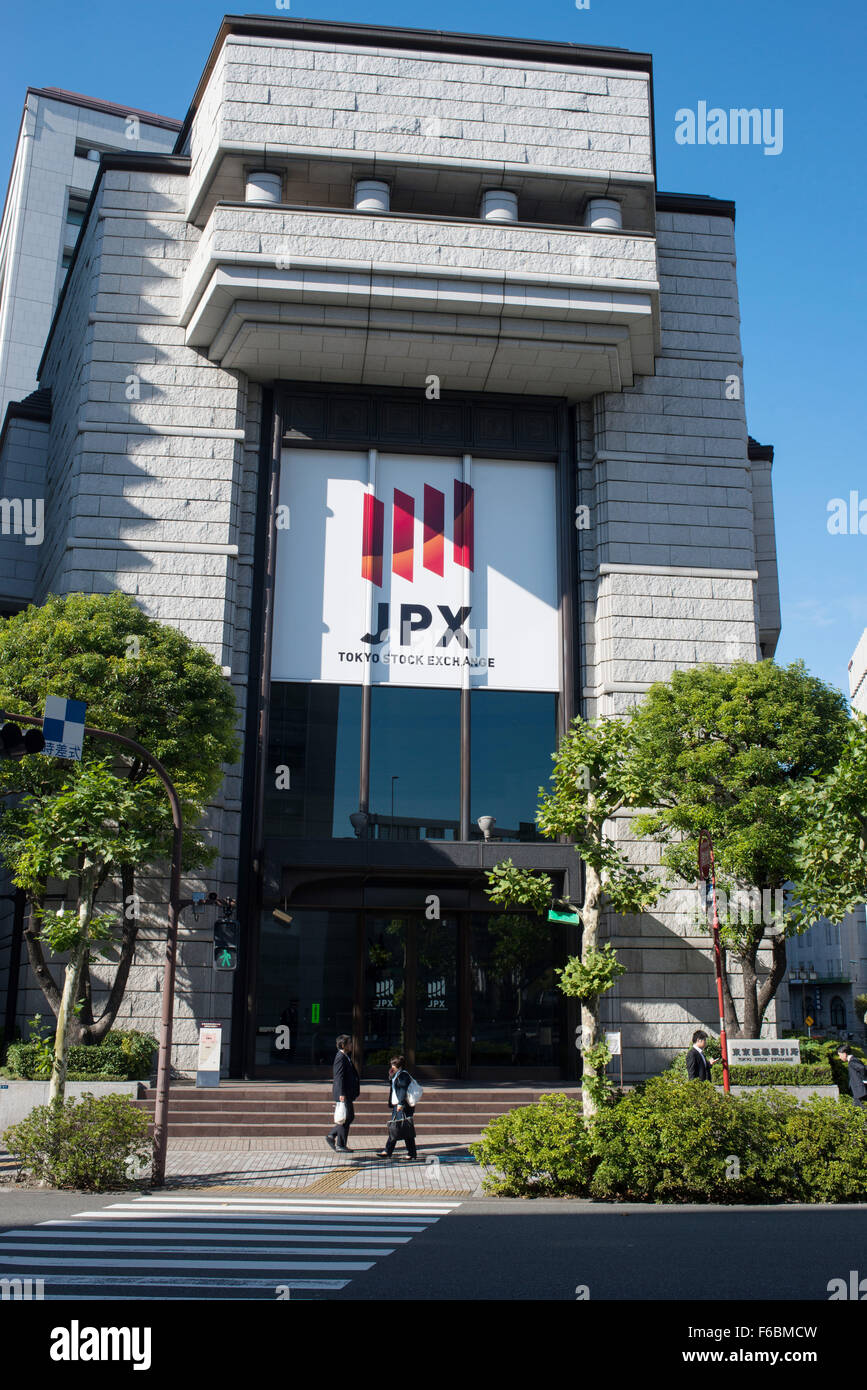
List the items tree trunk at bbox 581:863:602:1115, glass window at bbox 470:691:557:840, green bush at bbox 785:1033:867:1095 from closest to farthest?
1. tree trunk at bbox 581:863:602:1115
2. green bush at bbox 785:1033:867:1095
3. glass window at bbox 470:691:557:840

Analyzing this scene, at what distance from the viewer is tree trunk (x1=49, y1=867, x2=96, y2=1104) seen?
617 inches

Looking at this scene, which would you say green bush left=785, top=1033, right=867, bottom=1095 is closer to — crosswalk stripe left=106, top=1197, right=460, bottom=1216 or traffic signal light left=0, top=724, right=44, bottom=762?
crosswalk stripe left=106, top=1197, right=460, bottom=1216

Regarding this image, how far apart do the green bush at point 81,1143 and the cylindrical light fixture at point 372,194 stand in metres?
18.9

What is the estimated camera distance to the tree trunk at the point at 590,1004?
14.7m

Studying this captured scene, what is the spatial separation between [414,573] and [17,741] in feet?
43.3

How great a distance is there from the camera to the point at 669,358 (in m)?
26.8

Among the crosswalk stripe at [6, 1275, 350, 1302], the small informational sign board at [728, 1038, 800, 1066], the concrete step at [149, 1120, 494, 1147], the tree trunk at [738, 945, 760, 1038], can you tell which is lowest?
the concrete step at [149, 1120, 494, 1147]

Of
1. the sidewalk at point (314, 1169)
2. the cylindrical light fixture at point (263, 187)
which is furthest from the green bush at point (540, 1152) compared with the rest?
the cylindrical light fixture at point (263, 187)

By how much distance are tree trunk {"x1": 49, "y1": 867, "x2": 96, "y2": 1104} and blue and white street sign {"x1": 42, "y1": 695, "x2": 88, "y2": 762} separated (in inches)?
114

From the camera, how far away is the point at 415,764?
24531 mm

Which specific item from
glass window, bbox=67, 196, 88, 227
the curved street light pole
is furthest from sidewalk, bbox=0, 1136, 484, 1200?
glass window, bbox=67, 196, 88, 227

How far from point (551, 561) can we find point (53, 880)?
490 inches

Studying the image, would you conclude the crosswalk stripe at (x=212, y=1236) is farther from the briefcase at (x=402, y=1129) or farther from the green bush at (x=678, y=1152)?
the briefcase at (x=402, y=1129)

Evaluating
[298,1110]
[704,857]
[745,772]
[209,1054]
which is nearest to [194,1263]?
[209,1054]
